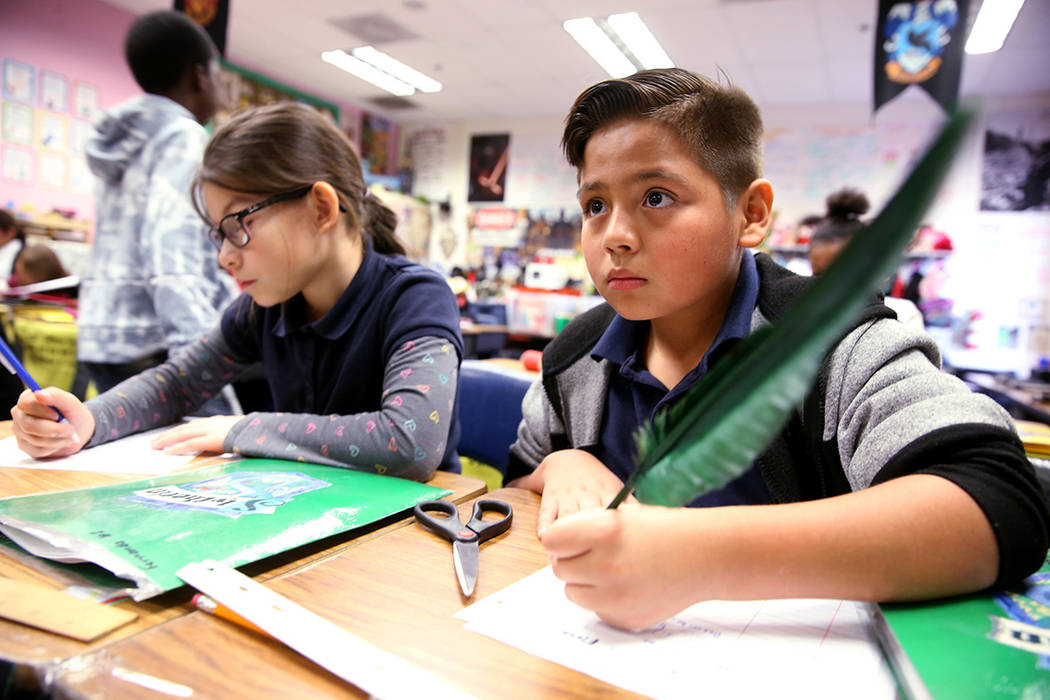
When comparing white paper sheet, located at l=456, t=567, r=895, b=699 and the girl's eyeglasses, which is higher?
the girl's eyeglasses

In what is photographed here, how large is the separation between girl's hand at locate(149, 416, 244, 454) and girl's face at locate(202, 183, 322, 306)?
249 millimetres

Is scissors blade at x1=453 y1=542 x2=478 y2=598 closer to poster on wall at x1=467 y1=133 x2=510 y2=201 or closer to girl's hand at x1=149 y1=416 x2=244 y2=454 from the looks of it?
girl's hand at x1=149 y1=416 x2=244 y2=454

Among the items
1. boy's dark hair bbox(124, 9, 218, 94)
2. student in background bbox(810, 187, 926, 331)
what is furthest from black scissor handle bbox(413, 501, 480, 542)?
student in background bbox(810, 187, 926, 331)

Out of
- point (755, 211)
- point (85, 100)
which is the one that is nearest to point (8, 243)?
point (85, 100)

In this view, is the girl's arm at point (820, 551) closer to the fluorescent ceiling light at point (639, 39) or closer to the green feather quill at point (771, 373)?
the green feather quill at point (771, 373)

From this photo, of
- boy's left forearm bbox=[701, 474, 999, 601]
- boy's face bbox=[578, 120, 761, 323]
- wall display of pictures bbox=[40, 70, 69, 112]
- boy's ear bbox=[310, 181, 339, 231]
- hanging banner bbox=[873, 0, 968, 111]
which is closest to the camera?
boy's left forearm bbox=[701, 474, 999, 601]

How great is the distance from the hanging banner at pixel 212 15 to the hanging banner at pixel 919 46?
3.12 metres

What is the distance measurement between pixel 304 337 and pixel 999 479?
1.01 m

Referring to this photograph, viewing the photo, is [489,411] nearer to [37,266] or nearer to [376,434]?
[376,434]

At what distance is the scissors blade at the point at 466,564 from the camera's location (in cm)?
49

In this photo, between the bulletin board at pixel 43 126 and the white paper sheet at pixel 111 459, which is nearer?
the white paper sheet at pixel 111 459

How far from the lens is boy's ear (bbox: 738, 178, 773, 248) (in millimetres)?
766

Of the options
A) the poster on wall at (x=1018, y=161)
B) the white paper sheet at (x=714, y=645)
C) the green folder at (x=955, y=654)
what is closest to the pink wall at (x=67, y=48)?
the white paper sheet at (x=714, y=645)

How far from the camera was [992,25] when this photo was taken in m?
3.74
